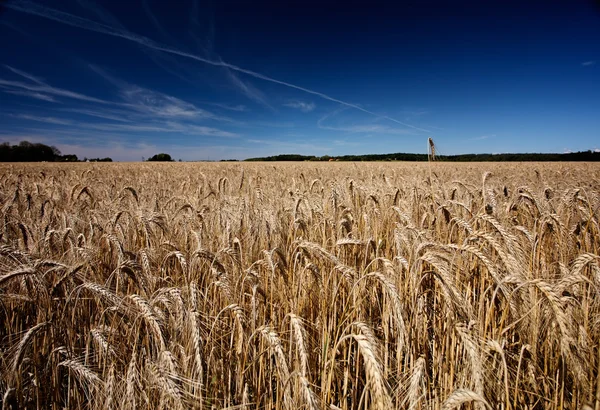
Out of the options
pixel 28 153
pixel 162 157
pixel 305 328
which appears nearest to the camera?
pixel 305 328

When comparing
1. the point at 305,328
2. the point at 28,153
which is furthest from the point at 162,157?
the point at 305,328

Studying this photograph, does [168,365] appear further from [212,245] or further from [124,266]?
[212,245]

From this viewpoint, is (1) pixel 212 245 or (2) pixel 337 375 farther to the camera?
(1) pixel 212 245

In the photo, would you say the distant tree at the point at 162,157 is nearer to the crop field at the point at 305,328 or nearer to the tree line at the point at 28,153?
the tree line at the point at 28,153

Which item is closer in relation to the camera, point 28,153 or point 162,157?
point 28,153

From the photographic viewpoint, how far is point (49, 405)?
4.93ft

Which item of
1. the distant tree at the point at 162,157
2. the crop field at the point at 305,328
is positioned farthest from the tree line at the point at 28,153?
the crop field at the point at 305,328

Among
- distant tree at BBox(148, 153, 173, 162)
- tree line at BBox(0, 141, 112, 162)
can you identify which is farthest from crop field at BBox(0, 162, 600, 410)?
distant tree at BBox(148, 153, 173, 162)

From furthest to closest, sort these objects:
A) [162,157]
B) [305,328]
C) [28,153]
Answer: [162,157] < [28,153] < [305,328]

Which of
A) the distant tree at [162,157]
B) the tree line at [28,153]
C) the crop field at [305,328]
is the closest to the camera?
the crop field at [305,328]

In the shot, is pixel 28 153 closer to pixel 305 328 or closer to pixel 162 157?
pixel 162 157

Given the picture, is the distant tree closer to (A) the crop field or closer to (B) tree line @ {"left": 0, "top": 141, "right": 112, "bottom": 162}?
(B) tree line @ {"left": 0, "top": 141, "right": 112, "bottom": 162}

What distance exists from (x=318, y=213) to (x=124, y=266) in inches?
97.6

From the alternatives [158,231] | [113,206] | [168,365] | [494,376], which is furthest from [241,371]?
[113,206]
